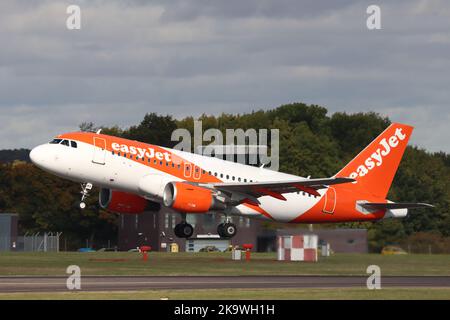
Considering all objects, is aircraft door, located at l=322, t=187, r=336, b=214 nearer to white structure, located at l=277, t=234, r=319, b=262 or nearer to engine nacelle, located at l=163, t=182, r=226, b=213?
white structure, located at l=277, t=234, r=319, b=262

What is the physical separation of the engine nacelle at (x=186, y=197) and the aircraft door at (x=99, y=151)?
13.6 feet

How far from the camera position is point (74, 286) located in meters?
47.3

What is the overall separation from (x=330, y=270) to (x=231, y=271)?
6.42 m

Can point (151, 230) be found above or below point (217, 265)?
above

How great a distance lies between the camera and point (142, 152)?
61812 mm

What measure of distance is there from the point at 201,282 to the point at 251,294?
916 cm

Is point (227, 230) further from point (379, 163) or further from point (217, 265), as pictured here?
point (379, 163)

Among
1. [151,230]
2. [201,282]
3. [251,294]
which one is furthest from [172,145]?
[251,294]

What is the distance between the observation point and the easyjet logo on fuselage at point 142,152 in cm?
6112

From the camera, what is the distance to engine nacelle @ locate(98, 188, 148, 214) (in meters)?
66.1

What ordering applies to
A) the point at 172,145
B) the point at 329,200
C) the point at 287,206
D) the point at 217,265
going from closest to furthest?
1. the point at 287,206
2. the point at 329,200
3. the point at 217,265
4. the point at 172,145

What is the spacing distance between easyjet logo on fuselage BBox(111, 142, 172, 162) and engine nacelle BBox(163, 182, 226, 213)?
1715mm

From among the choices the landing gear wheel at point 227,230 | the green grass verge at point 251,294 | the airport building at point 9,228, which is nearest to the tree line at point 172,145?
the airport building at point 9,228
